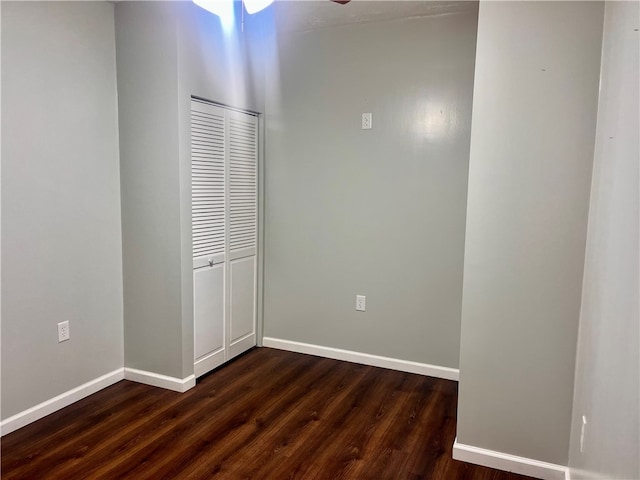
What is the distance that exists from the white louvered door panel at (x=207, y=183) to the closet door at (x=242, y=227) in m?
0.09

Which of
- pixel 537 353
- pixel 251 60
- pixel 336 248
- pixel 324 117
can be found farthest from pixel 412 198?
pixel 251 60

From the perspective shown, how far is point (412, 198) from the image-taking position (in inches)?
122

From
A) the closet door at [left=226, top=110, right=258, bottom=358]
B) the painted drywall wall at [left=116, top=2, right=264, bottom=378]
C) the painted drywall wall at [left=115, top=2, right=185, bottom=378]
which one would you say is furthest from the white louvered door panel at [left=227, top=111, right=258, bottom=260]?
the painted drywall wall at [left=115, top=2, right=185, bottom=378]

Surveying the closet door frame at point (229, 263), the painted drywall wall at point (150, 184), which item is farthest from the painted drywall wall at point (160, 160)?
the closet door frame at point (229, 263)

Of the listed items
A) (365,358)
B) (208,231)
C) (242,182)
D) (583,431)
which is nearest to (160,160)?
(208,231)

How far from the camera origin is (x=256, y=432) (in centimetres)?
242

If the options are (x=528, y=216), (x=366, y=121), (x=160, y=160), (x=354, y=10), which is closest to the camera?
(x=528, y=216)

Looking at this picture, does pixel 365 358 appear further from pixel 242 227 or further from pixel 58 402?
pixel 58 402

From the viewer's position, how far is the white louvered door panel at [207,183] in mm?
2863

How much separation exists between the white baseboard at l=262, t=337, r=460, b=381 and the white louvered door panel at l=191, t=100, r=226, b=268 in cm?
93

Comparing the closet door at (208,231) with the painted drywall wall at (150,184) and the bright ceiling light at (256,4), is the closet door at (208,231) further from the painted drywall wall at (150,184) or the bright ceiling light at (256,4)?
the bright ceiling light at (256,4)

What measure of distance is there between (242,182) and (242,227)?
13.2 inches

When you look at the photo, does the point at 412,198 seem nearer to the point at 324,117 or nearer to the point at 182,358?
the point at 324,117

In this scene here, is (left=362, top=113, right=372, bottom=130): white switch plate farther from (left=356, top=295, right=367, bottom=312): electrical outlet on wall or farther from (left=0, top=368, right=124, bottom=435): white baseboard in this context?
(left=0, top=368, right=124, bottom=435): white baseboard
